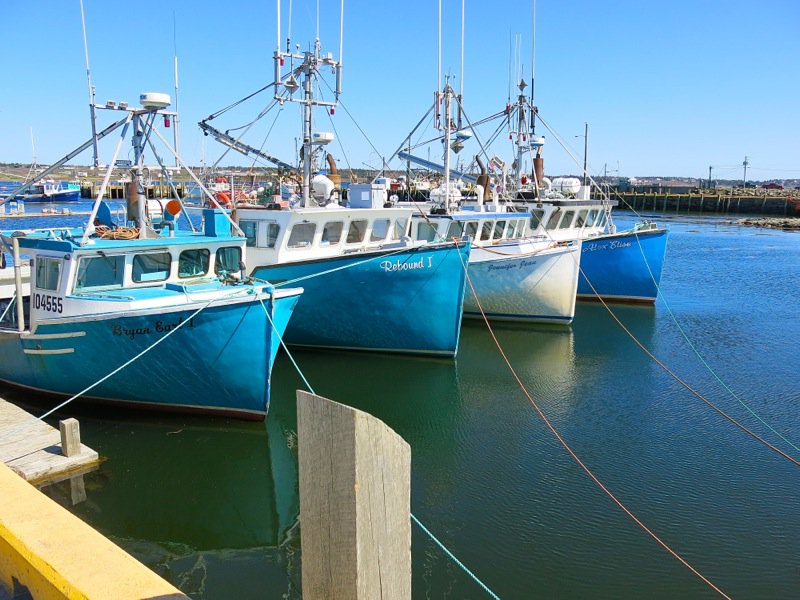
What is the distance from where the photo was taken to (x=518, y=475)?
28.2 ft

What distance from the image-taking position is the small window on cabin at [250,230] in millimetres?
13281

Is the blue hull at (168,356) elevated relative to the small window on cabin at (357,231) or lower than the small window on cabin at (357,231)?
lower

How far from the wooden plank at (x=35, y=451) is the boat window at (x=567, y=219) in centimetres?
1532

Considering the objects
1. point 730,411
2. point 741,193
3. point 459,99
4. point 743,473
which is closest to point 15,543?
point 743,473

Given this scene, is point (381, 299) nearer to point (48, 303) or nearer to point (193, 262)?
point (193, 262)

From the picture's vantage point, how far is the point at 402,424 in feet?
34.9

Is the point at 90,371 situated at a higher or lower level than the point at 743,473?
higher

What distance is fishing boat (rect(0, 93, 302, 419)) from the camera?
29.2 ft

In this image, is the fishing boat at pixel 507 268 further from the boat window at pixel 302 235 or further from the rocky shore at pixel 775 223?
the rocky shore at pixel 775 223

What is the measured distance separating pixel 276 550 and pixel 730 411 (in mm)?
7893

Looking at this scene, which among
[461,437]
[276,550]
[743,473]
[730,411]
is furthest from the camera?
[730,411]

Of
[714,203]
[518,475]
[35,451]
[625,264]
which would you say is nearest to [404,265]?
[518,475]

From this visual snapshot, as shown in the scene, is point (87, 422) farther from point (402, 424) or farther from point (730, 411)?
point (730, 411)

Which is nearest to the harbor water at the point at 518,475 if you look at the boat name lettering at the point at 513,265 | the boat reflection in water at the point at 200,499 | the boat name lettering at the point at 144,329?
the boat reflection in water at the point at 200,499
